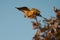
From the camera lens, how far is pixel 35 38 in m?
0.82

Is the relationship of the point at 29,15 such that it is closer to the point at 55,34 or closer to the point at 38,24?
the point at 38,24

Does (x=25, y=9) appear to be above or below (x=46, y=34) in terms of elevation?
above

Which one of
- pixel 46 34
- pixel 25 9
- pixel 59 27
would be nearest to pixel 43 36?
pixel 46 34

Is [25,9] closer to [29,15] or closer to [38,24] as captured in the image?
[29,15]

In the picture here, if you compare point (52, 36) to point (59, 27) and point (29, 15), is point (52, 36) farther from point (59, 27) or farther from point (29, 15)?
point (29, 15)

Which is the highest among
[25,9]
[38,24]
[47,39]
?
[25,9]

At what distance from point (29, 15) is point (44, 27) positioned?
172 mm

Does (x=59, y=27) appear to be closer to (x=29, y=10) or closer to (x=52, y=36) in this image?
(x=52, y=36)

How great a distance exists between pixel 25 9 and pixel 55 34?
11.6 inches

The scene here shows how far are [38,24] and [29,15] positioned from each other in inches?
4.8

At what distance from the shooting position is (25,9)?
75 cm

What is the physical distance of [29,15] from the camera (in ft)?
2.44

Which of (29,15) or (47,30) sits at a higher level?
(29,15)

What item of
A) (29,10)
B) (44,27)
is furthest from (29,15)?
(44,27)
